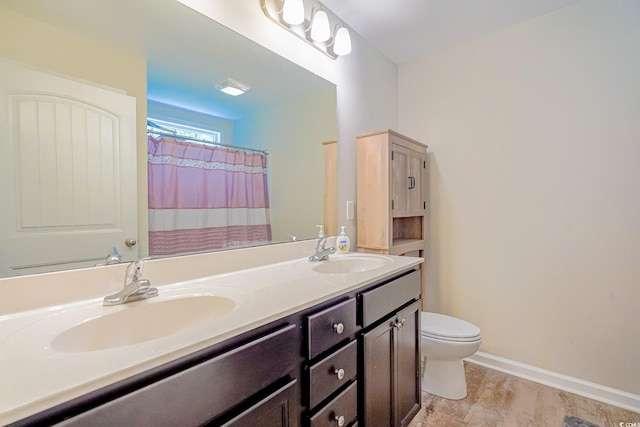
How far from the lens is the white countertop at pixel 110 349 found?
0.44 metres

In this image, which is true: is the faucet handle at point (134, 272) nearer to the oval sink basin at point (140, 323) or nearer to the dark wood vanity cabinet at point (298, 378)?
the oval sink basin at point (140, 323)

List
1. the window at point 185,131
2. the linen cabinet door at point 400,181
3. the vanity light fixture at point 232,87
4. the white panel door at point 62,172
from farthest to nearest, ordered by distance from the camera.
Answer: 1. the linen cabinet door at point 400,181
2. the vanity light fixture at point 232,87
3. the window at point 185,131
4. the white panel door at point 62,172

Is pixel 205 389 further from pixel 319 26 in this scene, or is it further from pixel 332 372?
pixel 319 26

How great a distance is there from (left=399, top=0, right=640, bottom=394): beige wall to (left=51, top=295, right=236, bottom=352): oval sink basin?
1.86 m

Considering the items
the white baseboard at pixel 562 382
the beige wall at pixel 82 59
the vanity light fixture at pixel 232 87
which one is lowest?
the white baseboard at pixel 562 382

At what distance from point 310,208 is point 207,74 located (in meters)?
0.82

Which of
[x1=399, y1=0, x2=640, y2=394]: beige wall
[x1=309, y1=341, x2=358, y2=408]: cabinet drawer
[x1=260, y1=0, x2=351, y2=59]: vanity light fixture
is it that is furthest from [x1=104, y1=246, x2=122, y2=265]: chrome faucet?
[x1=399, y1=0, x2=640, y2=394]: beige wall

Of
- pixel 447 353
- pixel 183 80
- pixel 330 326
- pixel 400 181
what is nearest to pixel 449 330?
pixel 447 353

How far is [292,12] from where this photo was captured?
4.66ft

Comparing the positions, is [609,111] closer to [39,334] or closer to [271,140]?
[271,140]

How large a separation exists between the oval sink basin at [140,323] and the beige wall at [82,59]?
26 centimetres

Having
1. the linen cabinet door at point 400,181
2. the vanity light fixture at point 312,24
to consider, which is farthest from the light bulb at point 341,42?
the linen cabinet door at point 400,181

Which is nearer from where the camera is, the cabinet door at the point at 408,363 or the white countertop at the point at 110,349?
the white countertop at the point at 110,349

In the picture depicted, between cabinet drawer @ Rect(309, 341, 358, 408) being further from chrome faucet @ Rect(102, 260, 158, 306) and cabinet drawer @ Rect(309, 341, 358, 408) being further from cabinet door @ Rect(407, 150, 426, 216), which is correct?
cabinet door @ Rect(407, 150, 426, 216)
